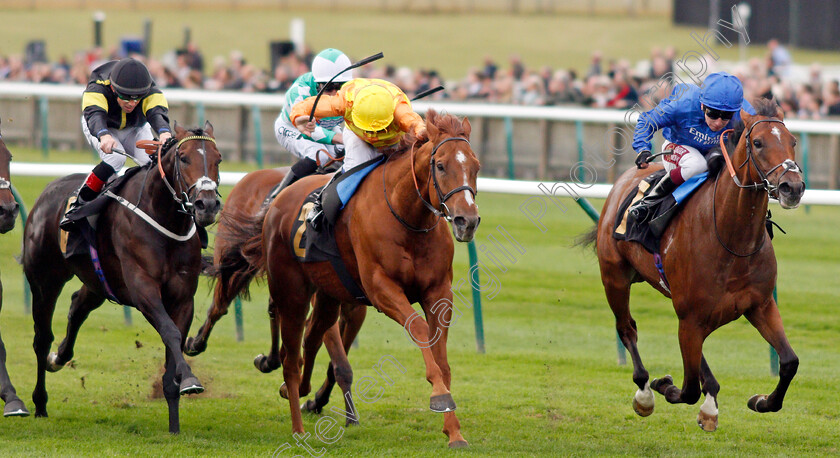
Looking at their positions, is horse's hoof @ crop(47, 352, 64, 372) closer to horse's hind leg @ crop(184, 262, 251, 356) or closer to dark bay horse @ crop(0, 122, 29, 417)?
horse's hind leg @ crop(184, 262, 251, 356)

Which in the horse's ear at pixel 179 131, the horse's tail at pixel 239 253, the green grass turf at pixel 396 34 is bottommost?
the green grass turf at pixel 396 34

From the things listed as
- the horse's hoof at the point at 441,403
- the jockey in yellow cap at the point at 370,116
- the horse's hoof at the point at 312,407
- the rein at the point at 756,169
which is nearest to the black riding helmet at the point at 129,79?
the jockey in yellow cap at the point at 370,116

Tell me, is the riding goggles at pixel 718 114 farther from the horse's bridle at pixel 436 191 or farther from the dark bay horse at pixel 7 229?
the dark bay horse at pixel 7 229

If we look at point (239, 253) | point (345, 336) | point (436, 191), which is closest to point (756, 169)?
point (436, 191)

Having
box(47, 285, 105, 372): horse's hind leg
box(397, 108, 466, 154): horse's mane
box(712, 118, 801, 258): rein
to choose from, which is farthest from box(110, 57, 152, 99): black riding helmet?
box(712, 118, 801, 258): rein

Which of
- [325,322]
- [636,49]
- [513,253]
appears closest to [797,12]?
[636,49]

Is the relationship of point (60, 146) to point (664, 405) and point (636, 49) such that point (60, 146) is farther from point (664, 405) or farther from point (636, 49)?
point (636, 49)

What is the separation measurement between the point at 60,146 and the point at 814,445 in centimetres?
1433

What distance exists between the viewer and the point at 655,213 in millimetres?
6363

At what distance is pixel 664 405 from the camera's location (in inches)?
282

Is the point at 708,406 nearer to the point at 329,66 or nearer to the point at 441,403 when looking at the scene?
the point at 441,403

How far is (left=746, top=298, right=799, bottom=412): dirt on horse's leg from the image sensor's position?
5.67 meters

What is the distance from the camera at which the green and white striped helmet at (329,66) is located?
7.38m

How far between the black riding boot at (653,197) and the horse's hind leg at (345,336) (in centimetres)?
178
